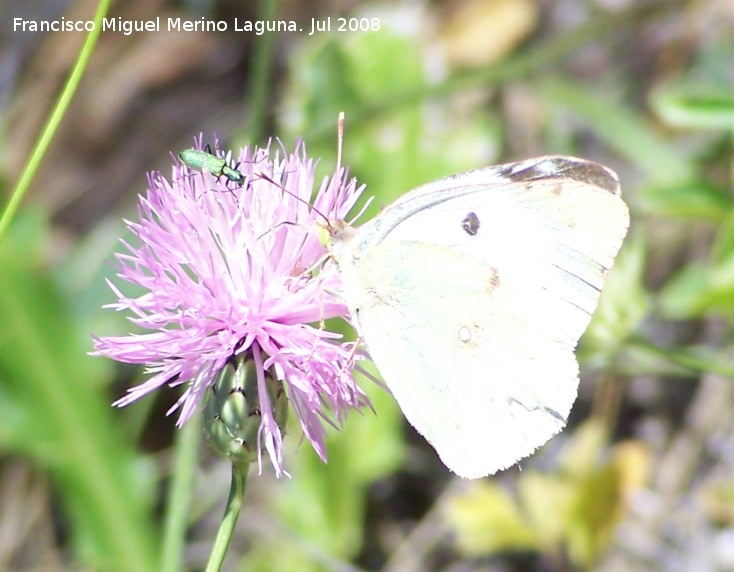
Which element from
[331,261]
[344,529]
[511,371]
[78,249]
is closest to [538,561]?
[344,529]

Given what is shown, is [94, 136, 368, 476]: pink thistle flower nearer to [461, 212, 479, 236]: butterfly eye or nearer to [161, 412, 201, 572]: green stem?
[461, 212, 479, 236]: butterfly eye

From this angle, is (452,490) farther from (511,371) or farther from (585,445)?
(511,371)

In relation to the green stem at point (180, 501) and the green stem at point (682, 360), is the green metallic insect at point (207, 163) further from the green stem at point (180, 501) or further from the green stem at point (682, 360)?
the green stem at point (682, 360)

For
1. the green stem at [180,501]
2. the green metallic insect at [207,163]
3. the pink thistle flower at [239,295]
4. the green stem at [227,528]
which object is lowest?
the green stem at [180,501]

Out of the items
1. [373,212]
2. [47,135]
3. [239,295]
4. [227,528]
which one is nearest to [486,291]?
[239,295]

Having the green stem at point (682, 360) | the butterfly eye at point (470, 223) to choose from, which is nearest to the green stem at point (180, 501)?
the butterfly eye at point (470, 223)

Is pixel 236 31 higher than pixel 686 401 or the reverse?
higher

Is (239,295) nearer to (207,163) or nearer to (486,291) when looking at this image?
(207,163)
